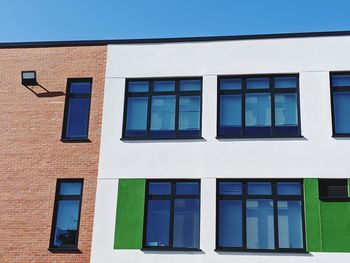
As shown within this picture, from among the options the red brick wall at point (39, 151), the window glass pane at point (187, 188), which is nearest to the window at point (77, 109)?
the red brick wall at point (39, 151)

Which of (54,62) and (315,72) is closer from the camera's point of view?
(315,72)

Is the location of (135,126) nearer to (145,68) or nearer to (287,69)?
(145,68)

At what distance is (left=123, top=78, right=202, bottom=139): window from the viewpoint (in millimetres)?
15109

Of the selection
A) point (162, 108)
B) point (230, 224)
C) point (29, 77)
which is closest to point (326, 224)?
point (230, 224)

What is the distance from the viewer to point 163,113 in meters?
15.4

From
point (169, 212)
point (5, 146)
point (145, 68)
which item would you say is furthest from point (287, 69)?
point (5, 146)

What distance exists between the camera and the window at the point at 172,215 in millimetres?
14086

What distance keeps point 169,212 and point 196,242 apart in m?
A: 1.06

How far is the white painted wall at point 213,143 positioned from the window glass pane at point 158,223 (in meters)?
0.42

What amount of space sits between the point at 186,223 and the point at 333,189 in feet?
12.8

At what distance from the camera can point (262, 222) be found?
1399 cm

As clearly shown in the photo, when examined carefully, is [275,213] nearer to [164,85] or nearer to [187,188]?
[187,188]

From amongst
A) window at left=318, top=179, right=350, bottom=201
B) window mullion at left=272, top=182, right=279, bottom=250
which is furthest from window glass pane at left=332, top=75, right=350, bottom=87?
window mullion at left=272, top=182, right=279, bottom=250

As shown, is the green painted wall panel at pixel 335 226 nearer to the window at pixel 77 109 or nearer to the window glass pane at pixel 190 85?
the window glass pane at pixel 190 85
